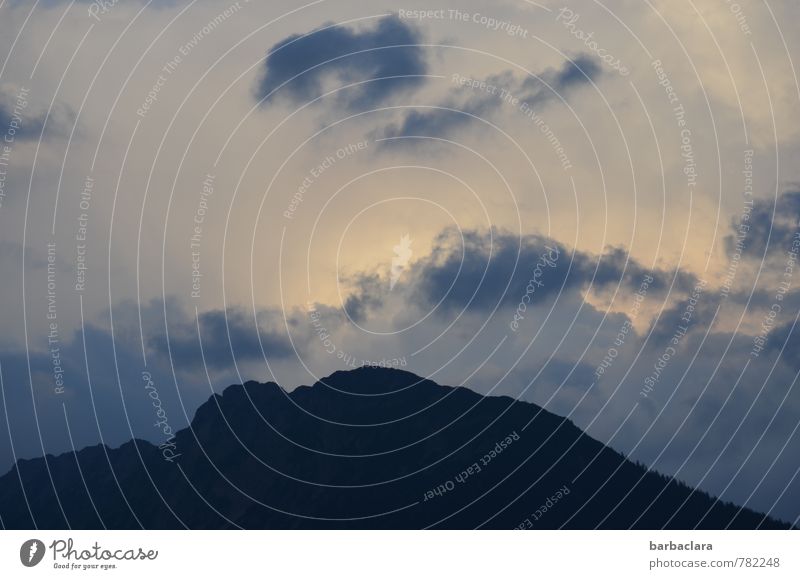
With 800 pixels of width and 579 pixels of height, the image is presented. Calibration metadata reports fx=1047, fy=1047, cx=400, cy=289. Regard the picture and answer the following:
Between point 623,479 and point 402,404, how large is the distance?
29451mm

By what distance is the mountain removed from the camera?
12369 cm

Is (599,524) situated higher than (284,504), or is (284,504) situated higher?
(284,504)

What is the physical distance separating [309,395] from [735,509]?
5805 cm

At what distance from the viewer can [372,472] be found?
120500 millimetres

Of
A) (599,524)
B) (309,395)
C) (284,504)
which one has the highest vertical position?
(309,395)

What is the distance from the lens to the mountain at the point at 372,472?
123688mm
